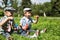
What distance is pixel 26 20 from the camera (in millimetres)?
5930

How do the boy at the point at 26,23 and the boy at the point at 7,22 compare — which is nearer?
the boy at the point at 7,22

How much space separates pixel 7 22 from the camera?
5254 mm

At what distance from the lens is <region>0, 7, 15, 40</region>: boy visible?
202 inches

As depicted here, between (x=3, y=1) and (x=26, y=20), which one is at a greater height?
(x=3, y=1)

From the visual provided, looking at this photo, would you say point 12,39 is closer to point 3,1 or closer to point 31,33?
point 31,33

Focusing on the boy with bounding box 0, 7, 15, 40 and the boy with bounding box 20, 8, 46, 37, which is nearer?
the boy with bounding box 0, 7, 15, 40

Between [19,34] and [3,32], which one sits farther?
[19,34]

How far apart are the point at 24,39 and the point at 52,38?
61 cm

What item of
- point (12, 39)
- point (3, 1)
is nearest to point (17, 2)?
point (3, 1)

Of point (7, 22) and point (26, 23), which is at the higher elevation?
point (7, 22)

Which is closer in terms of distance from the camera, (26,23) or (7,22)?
(7,22)

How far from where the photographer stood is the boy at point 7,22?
513cm

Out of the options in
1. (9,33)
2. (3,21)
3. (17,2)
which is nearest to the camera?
(3,21)

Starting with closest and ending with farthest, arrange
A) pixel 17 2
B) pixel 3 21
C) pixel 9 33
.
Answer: pixel 3 21
pixel 9 33
pixel 17 2
